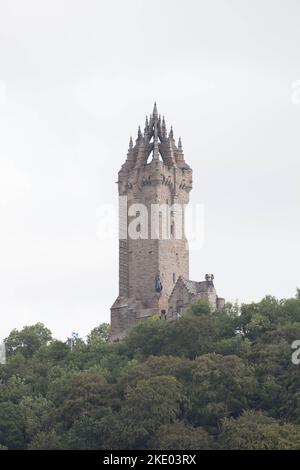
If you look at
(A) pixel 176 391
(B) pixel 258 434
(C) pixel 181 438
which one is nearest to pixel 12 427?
(A) pixel 176 391

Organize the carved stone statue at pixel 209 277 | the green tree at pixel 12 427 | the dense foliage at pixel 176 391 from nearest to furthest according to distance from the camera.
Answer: the dense foliage at pixel 176 391
the green tree at pixel 12 427
the carved stone statue at pixel 209 277

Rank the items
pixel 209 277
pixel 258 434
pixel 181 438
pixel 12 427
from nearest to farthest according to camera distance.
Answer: pixel 258 434
pixel 181 438
pixel 12 427
pixel 209 277

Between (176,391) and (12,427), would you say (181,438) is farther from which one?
(12,427)

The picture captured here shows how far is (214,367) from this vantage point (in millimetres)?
172375

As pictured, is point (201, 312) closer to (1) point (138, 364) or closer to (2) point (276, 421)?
(1) point (138, 364)

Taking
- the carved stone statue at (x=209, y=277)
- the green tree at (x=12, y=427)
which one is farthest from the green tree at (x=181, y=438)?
the carved stone statue at (x=209, y=277)

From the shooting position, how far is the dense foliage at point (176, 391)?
6550 inches

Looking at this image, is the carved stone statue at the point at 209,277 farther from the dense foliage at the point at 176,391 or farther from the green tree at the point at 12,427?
the green tree at the point at 12,427

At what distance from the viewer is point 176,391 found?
170 metres

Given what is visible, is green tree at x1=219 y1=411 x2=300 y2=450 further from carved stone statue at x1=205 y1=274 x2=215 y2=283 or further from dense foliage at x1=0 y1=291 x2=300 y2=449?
carved stone statue at x1=205 y1=274 x2=215 y2=283
